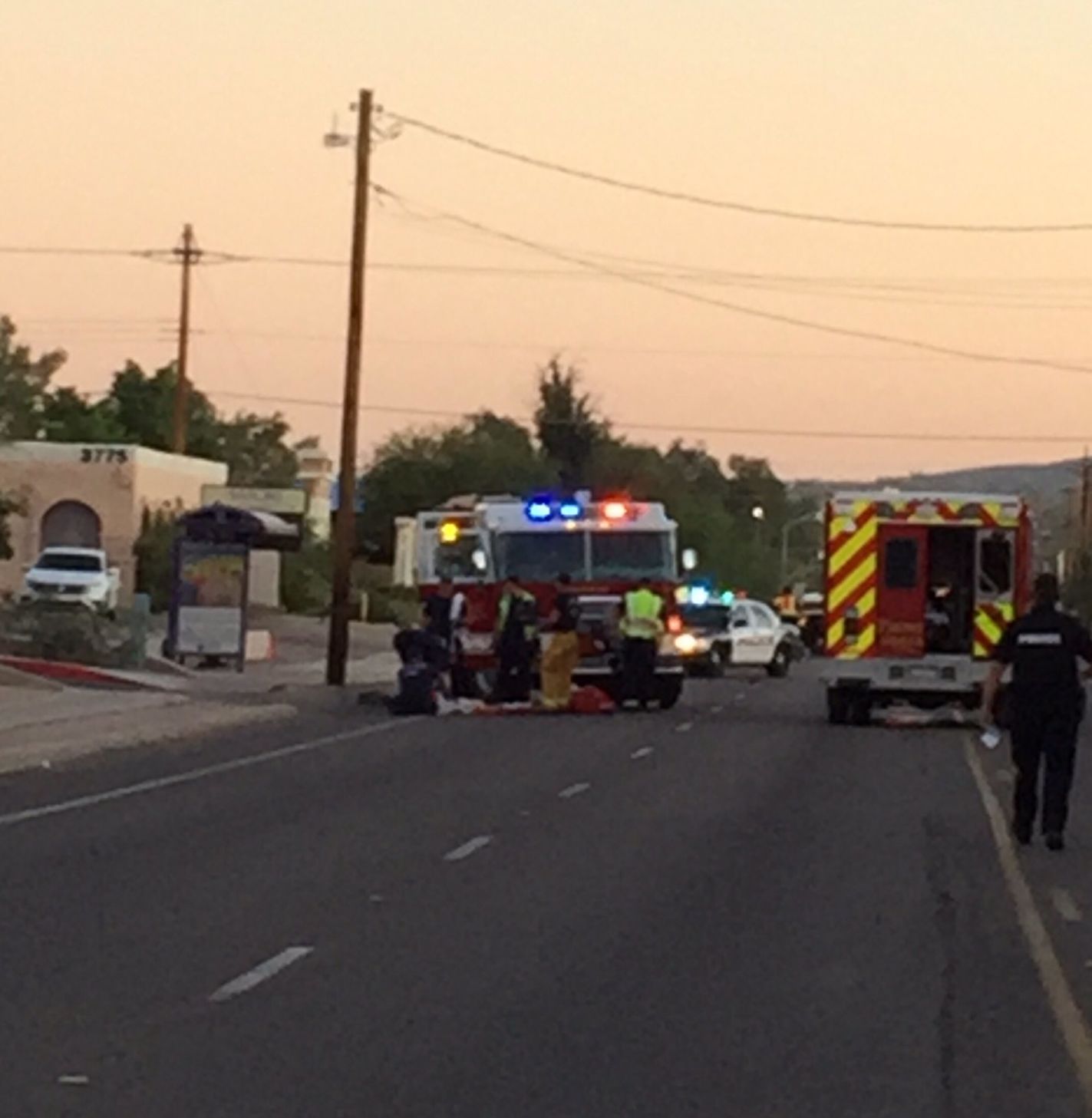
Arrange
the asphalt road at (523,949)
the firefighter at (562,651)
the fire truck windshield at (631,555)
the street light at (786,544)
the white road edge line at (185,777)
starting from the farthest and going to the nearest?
the street light at (786,544) → the fire truck windshield at (631,555) → the firefighter at (562,651) → the white road edge line at (185,777) → the asphalt road at (523,949)

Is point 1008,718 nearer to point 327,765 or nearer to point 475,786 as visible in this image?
point 475,786

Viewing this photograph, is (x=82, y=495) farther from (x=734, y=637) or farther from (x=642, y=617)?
(x=642, y=617)

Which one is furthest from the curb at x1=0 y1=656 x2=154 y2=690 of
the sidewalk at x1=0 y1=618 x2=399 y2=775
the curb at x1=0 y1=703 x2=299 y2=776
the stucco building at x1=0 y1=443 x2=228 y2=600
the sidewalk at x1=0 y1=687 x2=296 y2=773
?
the stucco building at x1=0 y1=443 x2=228 y2=600

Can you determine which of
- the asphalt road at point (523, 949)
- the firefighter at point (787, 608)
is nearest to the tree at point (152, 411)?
the firefighter at point (787, 608)

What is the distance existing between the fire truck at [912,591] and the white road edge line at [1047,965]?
13.2 meters

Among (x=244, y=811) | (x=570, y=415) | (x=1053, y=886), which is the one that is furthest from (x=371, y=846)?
(x=570, y=415)

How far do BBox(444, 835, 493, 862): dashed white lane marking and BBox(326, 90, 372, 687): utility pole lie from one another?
1007 inches

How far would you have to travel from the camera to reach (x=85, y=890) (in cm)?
1750

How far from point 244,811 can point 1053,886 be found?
284 inches

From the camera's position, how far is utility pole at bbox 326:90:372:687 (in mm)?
47031

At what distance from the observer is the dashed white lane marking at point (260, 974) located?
13219 millimetres

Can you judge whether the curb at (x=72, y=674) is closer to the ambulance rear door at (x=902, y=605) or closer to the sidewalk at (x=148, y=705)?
the sidewalk at (x=148, y=705)

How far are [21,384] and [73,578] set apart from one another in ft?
108

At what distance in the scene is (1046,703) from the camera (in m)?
21.3
